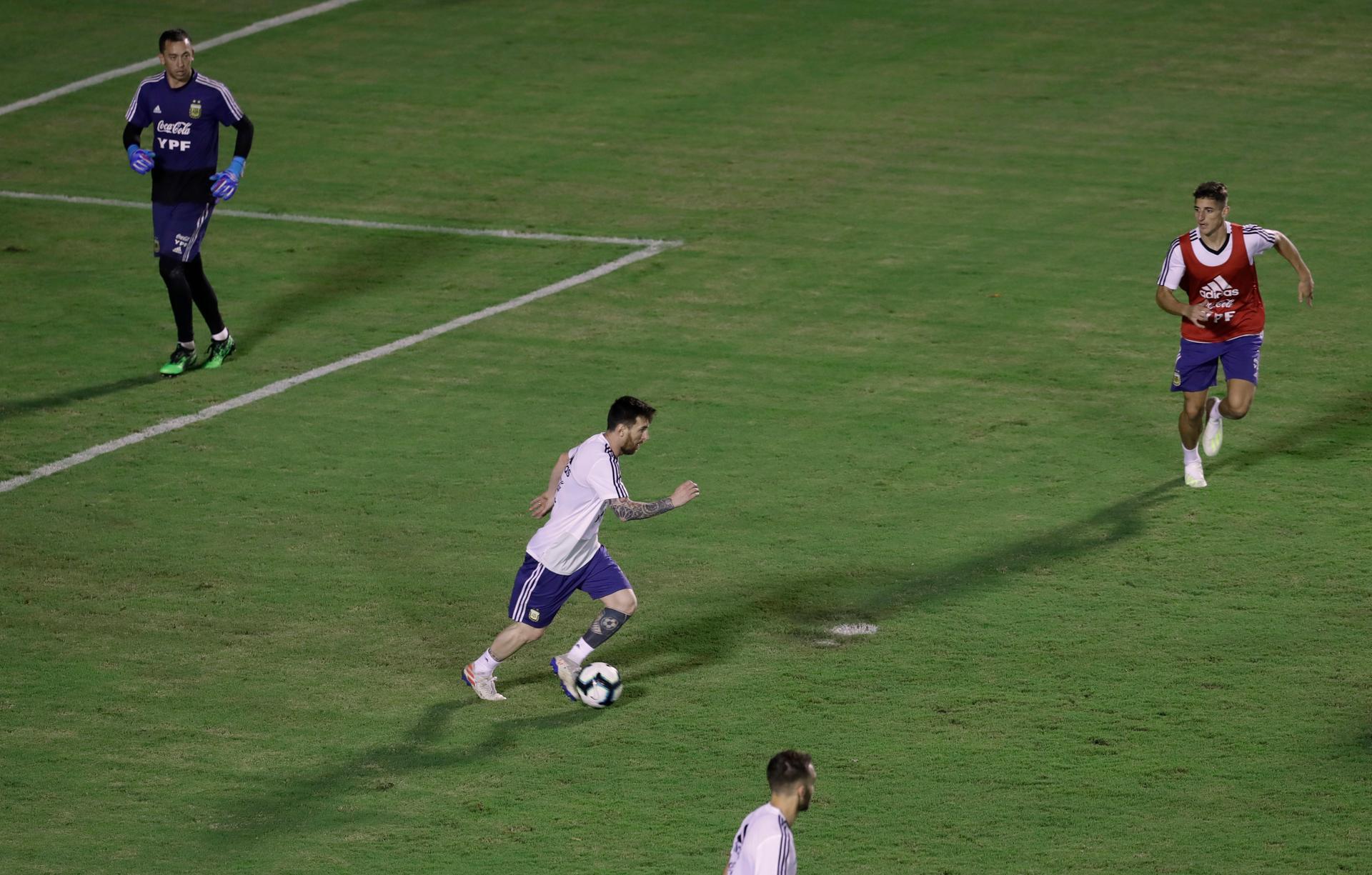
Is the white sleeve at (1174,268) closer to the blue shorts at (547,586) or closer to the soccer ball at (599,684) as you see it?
the blue shorts at (547,586)

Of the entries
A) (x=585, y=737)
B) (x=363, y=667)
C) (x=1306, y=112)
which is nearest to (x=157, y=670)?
(x=363, y=667)

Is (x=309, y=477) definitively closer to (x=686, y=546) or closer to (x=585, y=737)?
(x=686, y=546)

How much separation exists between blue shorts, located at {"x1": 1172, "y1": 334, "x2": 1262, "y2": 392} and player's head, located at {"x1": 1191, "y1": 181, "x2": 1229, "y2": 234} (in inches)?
35.5

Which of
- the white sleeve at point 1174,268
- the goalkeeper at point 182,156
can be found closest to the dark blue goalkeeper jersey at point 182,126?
the goalkeeper at point 182,156

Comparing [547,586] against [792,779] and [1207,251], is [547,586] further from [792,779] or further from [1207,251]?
[1207,251]

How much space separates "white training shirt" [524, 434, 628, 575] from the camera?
9109mm

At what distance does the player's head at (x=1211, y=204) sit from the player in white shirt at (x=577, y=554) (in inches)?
190

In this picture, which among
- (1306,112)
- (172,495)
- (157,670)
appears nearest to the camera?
(157,670)

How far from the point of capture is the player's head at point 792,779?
241 inches

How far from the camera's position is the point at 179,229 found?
1476 centimetres

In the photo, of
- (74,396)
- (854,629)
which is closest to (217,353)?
(74,396)

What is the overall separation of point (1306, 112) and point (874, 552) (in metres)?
15.5

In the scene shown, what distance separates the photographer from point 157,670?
9.80 metres

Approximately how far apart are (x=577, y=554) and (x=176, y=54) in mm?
7348
